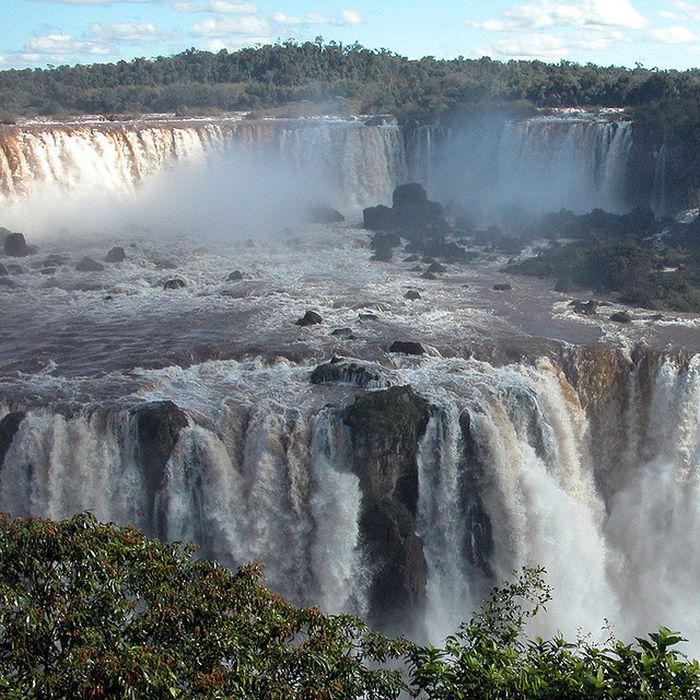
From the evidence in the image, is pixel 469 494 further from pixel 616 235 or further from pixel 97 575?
pixel 616 235

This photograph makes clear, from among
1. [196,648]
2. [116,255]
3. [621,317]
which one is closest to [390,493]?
[621,317]

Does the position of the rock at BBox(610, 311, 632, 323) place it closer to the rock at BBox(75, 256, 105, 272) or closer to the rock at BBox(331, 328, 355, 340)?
the rock at BBox(331, 328, 355, 340)

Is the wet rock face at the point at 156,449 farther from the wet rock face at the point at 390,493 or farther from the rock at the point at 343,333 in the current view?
the rock at the point at 343,333

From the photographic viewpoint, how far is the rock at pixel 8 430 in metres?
15.0

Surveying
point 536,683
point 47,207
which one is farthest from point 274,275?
point 536,683

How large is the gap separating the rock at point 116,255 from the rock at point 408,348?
10.8 meters

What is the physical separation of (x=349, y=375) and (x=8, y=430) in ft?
19.2

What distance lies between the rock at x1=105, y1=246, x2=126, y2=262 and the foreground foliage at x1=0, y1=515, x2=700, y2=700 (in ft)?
63.2

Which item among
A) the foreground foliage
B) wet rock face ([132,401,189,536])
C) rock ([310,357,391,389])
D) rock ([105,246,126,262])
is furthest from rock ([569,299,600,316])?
the foreground foliage

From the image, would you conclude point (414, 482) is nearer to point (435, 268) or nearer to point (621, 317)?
point (621, 317)

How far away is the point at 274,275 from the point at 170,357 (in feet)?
24.0

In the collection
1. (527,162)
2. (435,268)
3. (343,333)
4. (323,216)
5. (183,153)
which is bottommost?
(323,216)

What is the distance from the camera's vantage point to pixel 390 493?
1584 cm

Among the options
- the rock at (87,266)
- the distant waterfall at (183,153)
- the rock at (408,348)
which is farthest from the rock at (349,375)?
the distant waterfall at (183,153)
